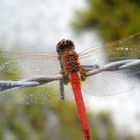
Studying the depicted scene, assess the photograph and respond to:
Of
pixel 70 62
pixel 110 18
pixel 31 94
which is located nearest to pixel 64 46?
pixel 70 62

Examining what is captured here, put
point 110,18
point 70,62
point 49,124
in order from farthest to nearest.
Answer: point 110,18 < point 49,124 < point 70,62

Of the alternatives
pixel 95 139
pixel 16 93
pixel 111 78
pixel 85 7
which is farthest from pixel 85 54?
pixel 85 7

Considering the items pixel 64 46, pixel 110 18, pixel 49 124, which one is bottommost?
pixel 49 124

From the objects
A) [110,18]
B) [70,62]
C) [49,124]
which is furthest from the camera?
[110,18]

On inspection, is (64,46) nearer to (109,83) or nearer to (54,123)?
(109,83)

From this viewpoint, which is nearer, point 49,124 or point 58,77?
point 58,77

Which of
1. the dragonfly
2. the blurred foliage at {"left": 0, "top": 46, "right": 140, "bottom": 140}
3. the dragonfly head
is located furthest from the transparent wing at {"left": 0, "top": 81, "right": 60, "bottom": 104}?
the blurred foliage at {"left": 0, "top": 46, "right": 140, "bottom": 140}

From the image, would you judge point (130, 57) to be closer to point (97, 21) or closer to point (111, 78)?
point (111, 78)

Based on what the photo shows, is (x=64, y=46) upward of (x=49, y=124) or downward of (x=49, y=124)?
upward

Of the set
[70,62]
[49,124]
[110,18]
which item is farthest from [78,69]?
[110,18]
